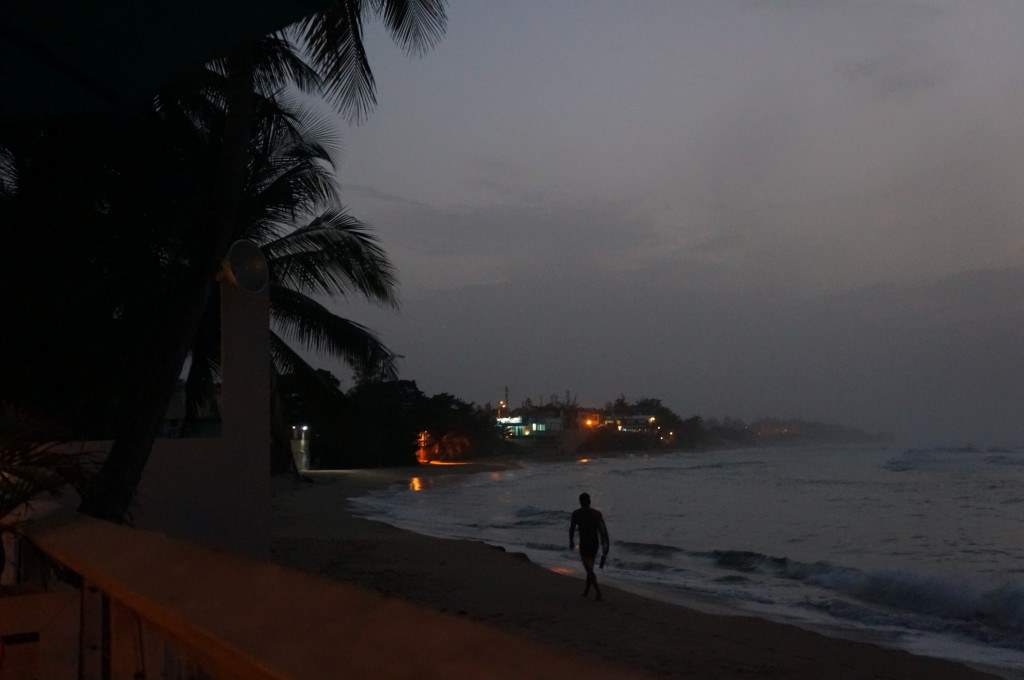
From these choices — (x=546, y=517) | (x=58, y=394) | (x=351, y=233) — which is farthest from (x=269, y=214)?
(x=546, y=517)

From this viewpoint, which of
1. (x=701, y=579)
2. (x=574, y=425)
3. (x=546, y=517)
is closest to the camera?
(x=701, y=579)

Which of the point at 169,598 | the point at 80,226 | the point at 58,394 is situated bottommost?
the point at 169,598

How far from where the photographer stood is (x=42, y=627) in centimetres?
319

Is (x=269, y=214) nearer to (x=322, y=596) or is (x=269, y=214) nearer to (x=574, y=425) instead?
(x=322, y=596)

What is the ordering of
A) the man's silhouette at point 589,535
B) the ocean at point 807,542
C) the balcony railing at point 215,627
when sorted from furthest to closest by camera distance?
the ocean at point 807,542 < the man's silhouette at point 589,535 < the balcony railing at point 215,627

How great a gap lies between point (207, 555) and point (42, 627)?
1.29m

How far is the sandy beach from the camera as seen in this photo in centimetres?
972

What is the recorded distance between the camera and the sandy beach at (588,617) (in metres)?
9.72

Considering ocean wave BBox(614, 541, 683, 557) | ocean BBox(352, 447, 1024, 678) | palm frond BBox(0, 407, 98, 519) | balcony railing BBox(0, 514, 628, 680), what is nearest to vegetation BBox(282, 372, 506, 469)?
ocean BBox(352, 447, 1024, 678)

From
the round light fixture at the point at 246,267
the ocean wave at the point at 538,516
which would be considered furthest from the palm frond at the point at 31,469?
the ocean wave at the point at 538,516

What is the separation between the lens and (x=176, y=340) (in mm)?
8320

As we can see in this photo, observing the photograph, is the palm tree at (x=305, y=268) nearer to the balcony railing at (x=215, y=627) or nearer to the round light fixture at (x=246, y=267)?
the round light fixture at (x=246, y=267)

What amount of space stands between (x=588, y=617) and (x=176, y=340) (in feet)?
20.0

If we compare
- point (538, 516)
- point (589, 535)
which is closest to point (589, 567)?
point (589, 535)
